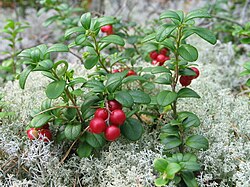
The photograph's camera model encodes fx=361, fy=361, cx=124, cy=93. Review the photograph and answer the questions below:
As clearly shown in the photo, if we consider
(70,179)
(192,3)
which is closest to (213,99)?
(70,179)

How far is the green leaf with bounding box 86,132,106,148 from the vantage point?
1.49 meters

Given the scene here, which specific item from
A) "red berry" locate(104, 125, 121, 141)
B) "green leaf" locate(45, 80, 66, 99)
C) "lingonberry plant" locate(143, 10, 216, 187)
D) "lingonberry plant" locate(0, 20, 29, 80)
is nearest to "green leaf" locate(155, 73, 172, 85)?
"lingonberry plant" locate(143, 10, 216, 187)

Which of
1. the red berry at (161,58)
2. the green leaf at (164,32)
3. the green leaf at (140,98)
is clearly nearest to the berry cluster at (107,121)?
the green leaf at (140,98)

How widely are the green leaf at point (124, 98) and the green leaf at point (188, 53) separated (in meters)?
0.28

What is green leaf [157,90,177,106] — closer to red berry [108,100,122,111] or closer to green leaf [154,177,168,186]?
red berry [108,100,122,111]

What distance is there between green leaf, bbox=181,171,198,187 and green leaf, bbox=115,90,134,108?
328mm

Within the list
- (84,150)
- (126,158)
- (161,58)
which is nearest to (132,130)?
(126,158)

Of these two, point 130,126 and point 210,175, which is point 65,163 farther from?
point 210,175

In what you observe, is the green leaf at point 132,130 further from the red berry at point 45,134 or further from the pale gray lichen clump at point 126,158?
the red berry at point 45,134

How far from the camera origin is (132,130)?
1.51 metres

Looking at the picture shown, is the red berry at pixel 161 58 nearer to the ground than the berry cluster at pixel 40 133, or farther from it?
farther from it

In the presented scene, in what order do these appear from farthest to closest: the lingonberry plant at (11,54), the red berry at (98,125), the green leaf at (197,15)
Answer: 1. the lingonberry plant at (11,54)
2. the green leaf at (197,15)
3. the red berry at (98,125)

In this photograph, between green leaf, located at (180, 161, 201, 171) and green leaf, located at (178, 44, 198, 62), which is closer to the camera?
green leaf, located at (180, 161, 201, 171)

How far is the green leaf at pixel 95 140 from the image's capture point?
1492 mm
